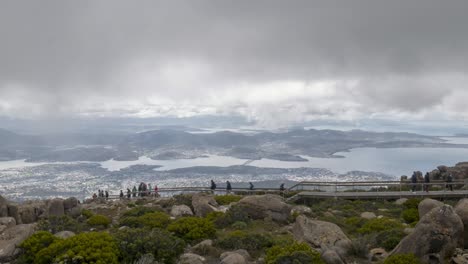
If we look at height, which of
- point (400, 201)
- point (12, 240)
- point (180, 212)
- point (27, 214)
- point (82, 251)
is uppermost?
point (82, 251)

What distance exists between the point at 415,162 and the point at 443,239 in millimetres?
173499

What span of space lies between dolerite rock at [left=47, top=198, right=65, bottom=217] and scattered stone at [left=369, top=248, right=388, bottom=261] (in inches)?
705

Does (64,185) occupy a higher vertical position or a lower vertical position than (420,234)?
lower

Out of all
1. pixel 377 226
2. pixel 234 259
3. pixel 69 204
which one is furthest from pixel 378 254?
pixel 69 204

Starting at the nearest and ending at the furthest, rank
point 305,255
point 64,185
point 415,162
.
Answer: point 305,255 < point 64,185 < point 415,162

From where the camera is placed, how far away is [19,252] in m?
12.1

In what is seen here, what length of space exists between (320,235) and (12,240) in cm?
1092

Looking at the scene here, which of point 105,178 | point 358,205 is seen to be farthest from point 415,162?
point 358,205

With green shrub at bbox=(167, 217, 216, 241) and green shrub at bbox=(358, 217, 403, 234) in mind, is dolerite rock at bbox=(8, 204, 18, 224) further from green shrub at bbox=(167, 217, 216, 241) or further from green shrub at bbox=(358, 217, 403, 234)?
green shrub at bbox=(358, 217, 403, 234)

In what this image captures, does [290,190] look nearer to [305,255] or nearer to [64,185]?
[305,255]

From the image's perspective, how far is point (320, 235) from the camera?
1326 cm

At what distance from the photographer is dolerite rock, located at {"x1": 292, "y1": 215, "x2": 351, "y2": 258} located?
12.6 metres

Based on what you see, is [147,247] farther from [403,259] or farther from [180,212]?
[180,212]

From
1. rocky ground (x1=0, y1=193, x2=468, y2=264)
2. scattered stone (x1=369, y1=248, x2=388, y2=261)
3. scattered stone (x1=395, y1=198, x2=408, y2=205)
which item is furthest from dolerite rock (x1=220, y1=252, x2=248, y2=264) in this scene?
scattered stone (x1=395, y1=198, x2=408, y2=205)
